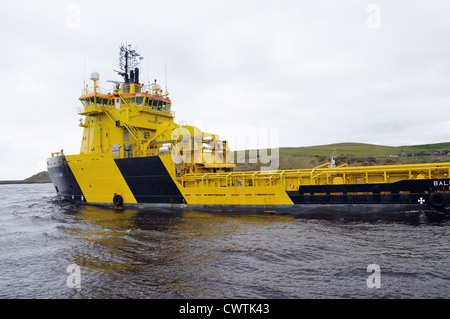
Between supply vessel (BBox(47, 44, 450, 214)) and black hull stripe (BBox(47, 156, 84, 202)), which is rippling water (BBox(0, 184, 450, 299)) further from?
black hull stripe (BBox(47, 156, 84, 202))

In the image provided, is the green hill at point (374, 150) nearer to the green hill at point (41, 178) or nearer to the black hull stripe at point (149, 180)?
the black hull stripe at point (149, 180)

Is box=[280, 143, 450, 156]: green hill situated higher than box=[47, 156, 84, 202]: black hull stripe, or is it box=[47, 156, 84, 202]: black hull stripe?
box=[280, 143, 450, 156]: green hill

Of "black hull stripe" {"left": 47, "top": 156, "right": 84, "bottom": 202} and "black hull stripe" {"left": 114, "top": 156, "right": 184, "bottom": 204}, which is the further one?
"black hull stripe" {"left": 47, "top": 156, "right": 84, "bottom": 202}

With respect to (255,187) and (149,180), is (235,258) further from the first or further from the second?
(149,180)

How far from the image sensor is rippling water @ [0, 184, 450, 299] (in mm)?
6926

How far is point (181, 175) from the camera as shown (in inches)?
801

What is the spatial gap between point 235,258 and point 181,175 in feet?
38.8

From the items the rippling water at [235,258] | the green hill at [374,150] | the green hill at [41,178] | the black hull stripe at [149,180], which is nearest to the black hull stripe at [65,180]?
the black hull stripe at [149,180]

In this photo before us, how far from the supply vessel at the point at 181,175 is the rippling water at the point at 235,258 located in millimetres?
1740

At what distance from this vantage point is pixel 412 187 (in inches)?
587

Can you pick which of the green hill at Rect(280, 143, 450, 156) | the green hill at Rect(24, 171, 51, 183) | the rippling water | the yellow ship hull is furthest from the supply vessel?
the green hill at Rect(24, 171, 51, 183)

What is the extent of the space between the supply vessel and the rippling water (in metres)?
1.74

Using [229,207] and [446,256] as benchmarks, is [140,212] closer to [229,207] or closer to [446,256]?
[229,207]

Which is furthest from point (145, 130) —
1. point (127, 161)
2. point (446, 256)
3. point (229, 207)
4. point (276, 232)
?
point (446, 256)
